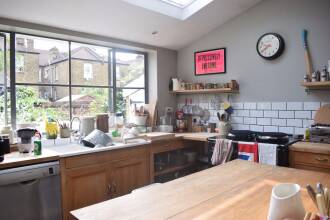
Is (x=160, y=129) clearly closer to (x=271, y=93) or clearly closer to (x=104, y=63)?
(x=104, y=63)

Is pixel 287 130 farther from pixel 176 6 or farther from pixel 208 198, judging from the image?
pixel 208 198

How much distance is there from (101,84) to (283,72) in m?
2.23

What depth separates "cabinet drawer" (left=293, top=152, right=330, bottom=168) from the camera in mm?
2406

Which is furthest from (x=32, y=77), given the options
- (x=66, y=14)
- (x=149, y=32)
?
(x=149, y=32)

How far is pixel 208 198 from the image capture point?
1.21 m

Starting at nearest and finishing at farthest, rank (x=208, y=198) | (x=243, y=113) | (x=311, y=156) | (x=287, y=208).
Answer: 1. (x=287, y=208)
2. (x=208, y=198)
3. (x=311, y=156)
4. (x=243, y=113)

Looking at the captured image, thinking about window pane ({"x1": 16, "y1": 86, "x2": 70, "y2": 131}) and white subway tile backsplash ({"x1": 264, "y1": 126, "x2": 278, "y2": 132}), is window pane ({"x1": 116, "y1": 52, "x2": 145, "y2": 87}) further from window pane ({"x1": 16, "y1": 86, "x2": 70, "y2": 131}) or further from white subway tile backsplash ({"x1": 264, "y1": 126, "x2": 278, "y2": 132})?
white subway tile backsplash ({"x1": 264, "y1": 126, "x2": 278, "y2": 132})

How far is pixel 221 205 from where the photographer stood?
1.14 meters

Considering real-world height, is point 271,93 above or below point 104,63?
below

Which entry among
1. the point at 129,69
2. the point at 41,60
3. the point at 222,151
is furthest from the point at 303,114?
the point at 41,60

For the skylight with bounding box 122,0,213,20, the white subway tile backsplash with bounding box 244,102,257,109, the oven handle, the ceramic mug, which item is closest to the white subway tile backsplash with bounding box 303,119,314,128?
the white subway tile backsplash with bounding box 244,102,257,109

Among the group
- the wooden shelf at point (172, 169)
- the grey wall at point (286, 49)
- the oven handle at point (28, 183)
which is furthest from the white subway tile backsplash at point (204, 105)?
the oven handle at point (28, 183)

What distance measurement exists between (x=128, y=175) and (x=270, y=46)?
86.3 inches

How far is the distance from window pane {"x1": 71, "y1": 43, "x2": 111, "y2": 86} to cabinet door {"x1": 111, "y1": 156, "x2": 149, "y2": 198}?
1.15 metres
